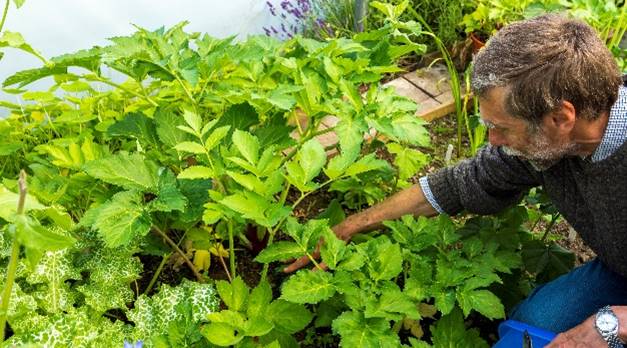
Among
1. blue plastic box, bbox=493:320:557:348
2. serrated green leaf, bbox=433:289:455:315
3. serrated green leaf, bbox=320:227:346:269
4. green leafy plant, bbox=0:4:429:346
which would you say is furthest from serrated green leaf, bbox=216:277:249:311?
blue plastic box, bbox=493:320:557:348

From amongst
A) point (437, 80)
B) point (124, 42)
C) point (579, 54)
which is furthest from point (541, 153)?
point (437, 80)

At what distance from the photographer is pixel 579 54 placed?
1.66 m

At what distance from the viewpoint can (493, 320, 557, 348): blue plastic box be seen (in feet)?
6.57

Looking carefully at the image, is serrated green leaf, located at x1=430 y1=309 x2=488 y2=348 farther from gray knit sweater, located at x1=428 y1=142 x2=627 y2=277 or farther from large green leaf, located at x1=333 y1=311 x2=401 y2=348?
gray knit sweater, located at x1=428 y1=142 x2=627 y2=277

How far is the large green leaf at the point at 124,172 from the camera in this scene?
1882 mm

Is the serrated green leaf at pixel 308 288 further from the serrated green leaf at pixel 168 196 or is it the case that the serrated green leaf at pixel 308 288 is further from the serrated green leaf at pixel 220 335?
the serrated green leaf at pixel 168 196

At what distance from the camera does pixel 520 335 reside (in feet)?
6.63

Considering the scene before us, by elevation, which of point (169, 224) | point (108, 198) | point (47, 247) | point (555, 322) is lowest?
point (555, 322)

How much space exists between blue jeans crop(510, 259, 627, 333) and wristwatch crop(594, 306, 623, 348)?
10.2 inches

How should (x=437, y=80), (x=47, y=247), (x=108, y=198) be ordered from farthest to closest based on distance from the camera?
(x=437, y=80)
(x=108, y=198)
(x=47, y=247)

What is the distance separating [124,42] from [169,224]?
1.99ft

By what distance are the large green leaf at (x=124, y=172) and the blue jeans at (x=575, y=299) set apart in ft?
3.52

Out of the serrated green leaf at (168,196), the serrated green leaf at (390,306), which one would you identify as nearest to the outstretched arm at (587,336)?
the serrated green leaf at (390,306)

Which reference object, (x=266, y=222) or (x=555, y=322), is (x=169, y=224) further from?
(x=555, y=322)
